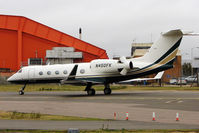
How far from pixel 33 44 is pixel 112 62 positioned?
33.8 metres

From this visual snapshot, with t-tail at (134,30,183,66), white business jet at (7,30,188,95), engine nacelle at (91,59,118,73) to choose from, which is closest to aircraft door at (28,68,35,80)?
white business jet at (7,30,188,95)

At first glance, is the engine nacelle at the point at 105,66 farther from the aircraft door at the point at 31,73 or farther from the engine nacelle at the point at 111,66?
the aircraft door at the point at 31,73

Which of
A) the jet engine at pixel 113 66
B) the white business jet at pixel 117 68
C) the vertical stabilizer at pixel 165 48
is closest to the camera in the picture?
the vertical stabilizer at pixel 165 48

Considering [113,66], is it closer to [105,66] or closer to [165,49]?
[105,66]

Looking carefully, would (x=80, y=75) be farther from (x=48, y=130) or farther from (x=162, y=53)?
(x=48, y=130)

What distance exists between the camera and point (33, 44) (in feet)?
190

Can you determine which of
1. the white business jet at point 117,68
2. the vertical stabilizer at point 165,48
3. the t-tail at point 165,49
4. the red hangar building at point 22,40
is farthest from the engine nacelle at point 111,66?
the red hangar building at point 22,40

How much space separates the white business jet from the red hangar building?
2703cm

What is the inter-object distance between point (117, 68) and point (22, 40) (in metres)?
34.6

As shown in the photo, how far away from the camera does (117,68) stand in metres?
27.4

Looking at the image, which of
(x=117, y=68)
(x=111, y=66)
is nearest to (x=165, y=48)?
(x=117, y=68)

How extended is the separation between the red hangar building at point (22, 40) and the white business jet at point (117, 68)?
2703 centimetres

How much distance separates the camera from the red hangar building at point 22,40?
5653cm

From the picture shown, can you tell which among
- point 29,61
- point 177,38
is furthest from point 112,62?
point 29,61
